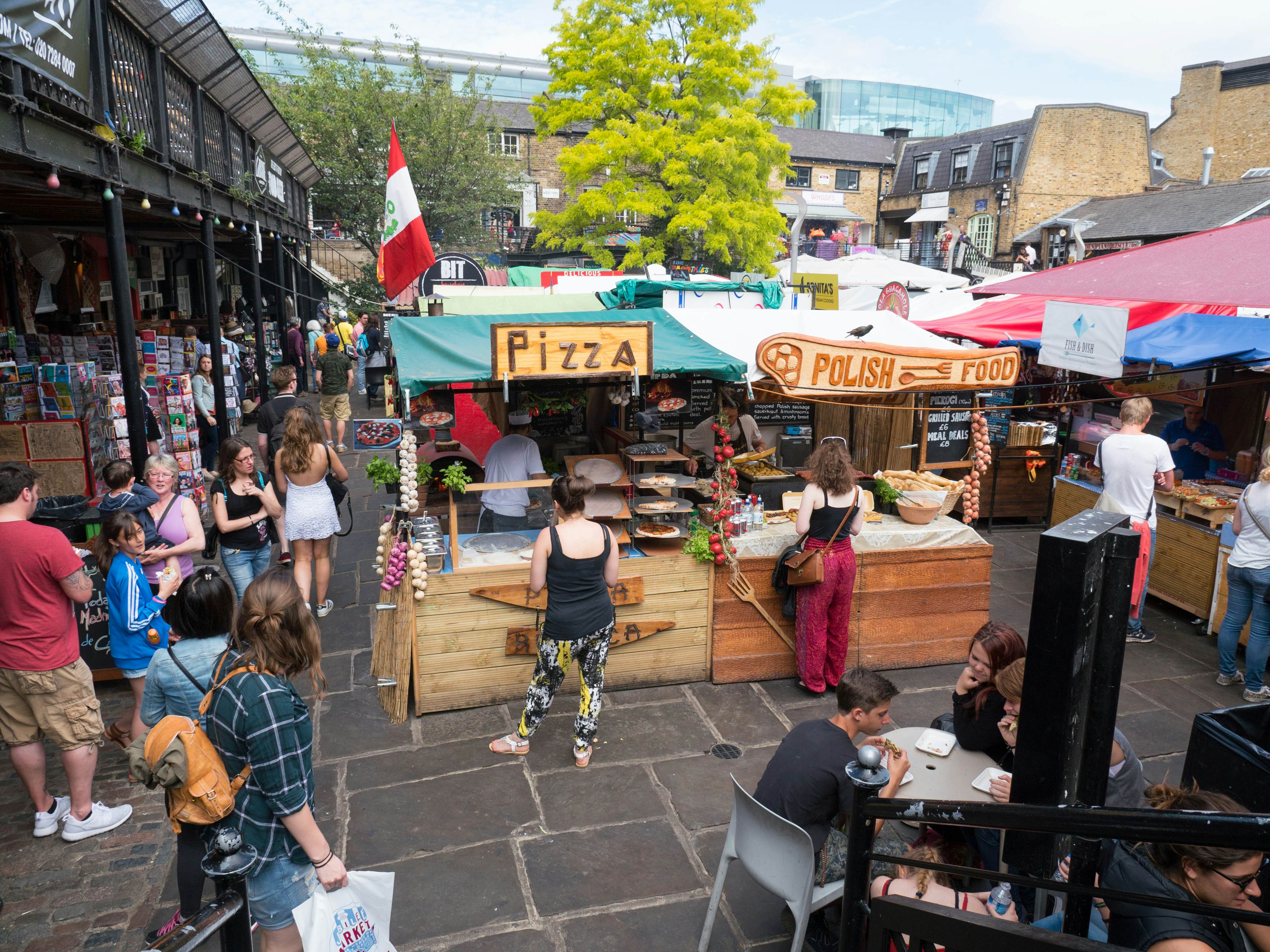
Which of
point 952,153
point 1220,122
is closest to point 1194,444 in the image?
point 1220,122

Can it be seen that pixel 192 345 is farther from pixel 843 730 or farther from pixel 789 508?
pixel 843 730

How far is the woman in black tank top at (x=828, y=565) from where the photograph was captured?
566 centimetres

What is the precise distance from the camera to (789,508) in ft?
22.0

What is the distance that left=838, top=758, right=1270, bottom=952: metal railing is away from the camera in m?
1.28

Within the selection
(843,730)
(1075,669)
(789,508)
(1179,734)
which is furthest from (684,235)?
(1075,669)

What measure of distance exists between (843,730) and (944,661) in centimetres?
333

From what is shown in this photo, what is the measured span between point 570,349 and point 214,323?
24.1ft

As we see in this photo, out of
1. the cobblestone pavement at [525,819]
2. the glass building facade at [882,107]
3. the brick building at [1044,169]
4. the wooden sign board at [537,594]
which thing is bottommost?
the cobblestone pavement at [525,819]

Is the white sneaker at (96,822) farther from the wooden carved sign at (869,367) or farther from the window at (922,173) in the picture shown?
the window at (922,173)

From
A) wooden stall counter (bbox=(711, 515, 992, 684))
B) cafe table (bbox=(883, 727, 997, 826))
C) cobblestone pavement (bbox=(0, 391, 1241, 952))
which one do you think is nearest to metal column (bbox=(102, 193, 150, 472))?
cobblestone pavement (bbox=(0, 391, 1241, 952))

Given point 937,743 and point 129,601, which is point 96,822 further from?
point 937,743

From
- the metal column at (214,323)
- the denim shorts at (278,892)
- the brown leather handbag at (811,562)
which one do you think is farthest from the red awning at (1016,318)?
the metal column at (214,323)

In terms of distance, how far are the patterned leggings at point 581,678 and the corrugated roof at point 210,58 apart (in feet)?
21.5

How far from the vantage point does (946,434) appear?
7922 mm
